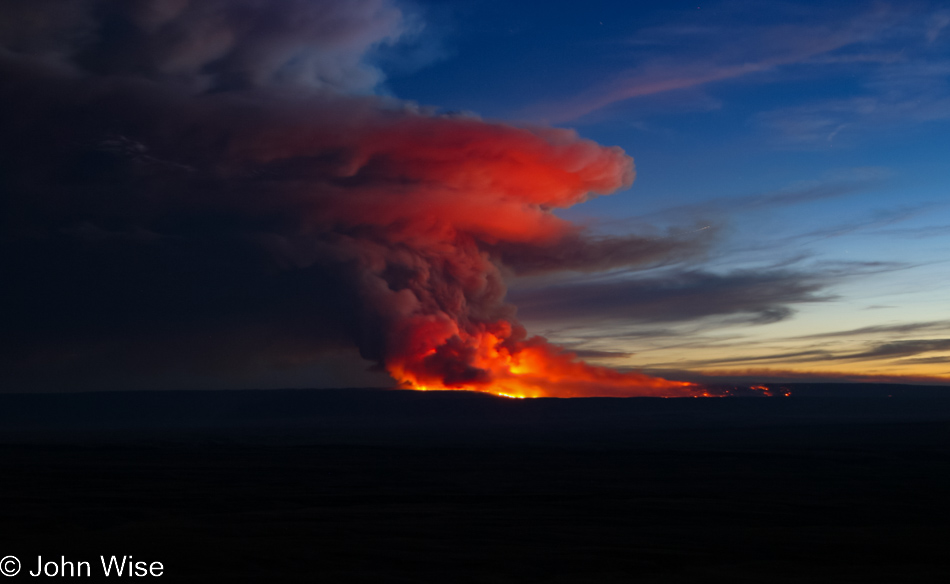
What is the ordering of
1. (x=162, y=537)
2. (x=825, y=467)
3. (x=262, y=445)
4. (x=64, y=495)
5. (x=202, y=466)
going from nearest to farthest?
(x=162, y=537)
(x=64, y=495)
(x=825, y=467)
(x=202, y=466)
(x=262, y=445)

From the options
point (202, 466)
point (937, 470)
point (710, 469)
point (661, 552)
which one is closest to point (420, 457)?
point (202, 466)

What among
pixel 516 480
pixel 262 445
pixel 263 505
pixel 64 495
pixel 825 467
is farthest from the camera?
pixel 262 445

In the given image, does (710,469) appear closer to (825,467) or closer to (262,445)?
(825,467)

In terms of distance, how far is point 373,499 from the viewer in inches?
1700

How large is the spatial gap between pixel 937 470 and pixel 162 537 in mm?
51166

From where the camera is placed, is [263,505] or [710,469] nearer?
[263,505]

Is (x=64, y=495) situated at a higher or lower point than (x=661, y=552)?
higher
